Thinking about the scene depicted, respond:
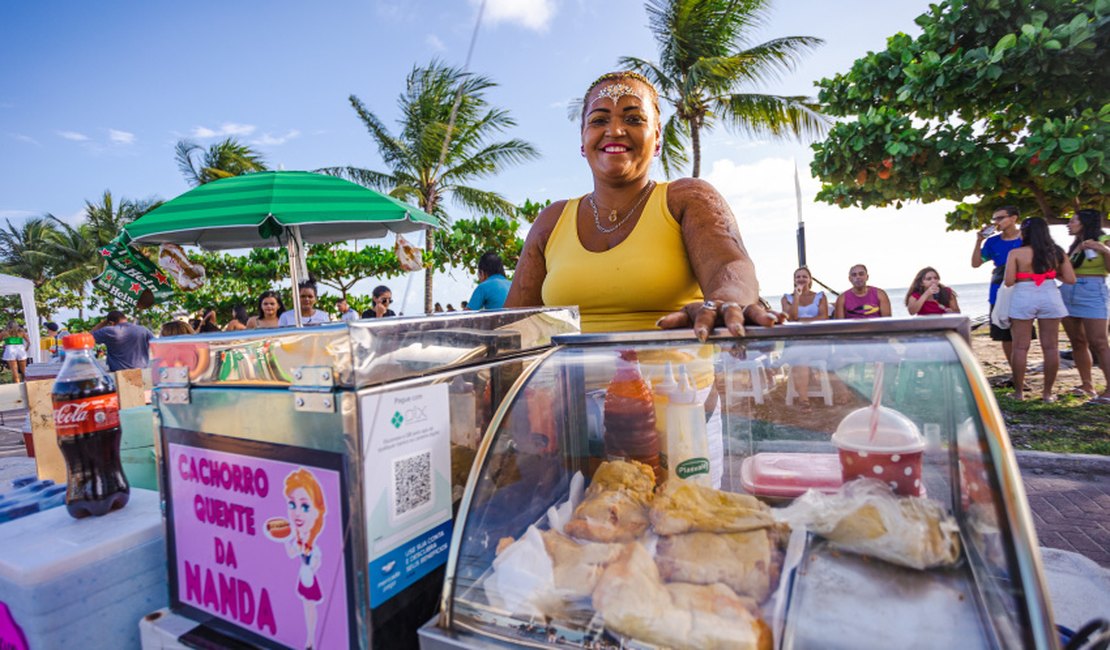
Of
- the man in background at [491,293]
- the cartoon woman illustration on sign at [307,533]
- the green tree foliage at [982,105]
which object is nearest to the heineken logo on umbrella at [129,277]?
the man in background at [491,293]

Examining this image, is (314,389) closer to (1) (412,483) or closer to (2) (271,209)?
(1) (412,483)

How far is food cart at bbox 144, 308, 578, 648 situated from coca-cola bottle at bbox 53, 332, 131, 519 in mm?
334

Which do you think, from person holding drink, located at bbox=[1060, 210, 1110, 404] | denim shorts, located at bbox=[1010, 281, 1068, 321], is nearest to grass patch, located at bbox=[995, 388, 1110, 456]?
person holding drink, located at bbox=[1060, 210, 1110, 404]

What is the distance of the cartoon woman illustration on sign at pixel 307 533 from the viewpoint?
0.92 metres

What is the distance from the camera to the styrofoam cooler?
1.05 m

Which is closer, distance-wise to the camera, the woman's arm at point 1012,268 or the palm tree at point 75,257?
the woman's arm at point 1012,268

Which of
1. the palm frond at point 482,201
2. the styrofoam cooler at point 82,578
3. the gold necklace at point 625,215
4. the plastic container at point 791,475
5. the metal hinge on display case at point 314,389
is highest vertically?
the palm frond at point 482,201

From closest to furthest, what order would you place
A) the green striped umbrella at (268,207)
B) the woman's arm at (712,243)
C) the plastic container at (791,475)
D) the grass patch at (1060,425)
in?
the plastic container at (791,475) < the woman's arm at (712,243) < the green striped umbrella at (268,207) < the grass patch at (1060,425)

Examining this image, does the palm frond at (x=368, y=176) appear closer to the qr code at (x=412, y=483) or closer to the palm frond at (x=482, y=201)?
the palm frond at (x=482, y=201)

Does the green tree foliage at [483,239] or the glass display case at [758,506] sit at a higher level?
the green tree foliage at [483,239]

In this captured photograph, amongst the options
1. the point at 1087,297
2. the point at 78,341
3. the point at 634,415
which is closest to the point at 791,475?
the point at 634,415

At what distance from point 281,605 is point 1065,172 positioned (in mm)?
6948

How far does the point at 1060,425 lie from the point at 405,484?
6285 millimetres

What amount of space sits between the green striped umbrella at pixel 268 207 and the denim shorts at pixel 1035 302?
20.0 ft
